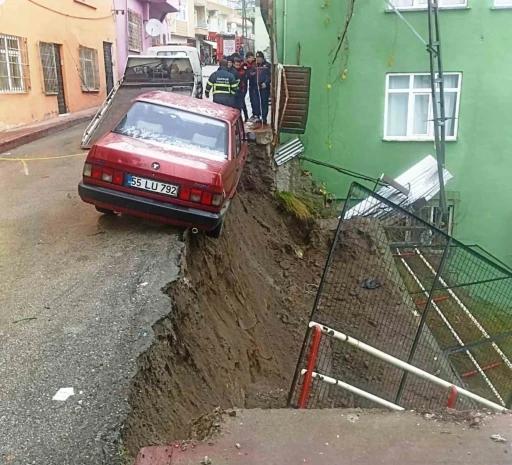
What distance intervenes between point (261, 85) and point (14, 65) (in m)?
6.35

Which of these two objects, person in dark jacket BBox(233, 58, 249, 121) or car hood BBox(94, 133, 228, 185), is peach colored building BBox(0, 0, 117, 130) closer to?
person in dark jacket BBox(233, 58, 249, 121)

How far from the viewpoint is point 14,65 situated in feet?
45.3

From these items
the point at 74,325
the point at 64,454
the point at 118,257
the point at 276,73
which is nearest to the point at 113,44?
the point at 276,73

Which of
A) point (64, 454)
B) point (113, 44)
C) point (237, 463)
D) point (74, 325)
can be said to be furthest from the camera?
point (113, 44)

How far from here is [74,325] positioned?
14.4 feet

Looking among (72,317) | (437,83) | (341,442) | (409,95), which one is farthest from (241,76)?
(341,442)

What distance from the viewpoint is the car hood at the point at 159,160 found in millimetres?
6102

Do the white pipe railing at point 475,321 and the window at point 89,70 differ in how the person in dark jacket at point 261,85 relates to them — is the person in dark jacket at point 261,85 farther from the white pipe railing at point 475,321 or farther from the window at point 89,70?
the window at point 89,70

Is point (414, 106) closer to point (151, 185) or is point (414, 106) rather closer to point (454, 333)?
point (454, 333)

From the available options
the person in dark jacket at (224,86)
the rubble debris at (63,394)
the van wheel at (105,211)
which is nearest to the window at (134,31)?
the person in dark jacket at (224,86)

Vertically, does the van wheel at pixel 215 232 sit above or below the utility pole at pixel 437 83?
below

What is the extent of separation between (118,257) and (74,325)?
5.06ft

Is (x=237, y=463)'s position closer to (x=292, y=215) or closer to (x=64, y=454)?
(x=64, y=454)

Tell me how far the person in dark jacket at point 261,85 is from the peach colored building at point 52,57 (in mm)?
5885
